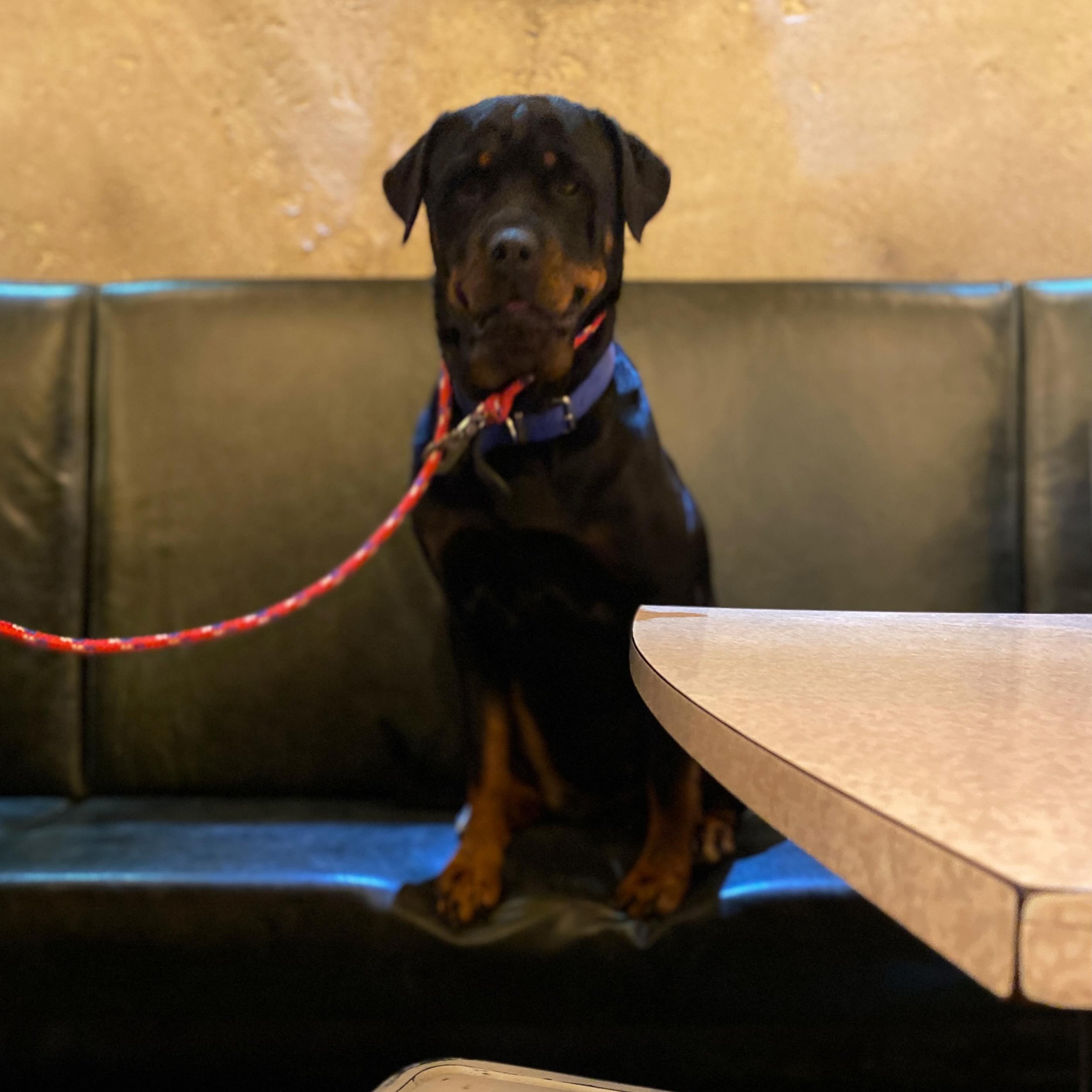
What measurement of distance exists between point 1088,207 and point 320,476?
5.04 feet

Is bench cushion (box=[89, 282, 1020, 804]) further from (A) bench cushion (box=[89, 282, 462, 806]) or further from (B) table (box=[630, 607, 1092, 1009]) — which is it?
(B) table (box=[630, 607, 1092, 1009])

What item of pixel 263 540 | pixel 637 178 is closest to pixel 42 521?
pixel 263 540

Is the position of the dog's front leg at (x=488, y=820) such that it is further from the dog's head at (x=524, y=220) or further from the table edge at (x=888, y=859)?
the table edge at (x=888, y=859)

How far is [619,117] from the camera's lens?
75.5 inches

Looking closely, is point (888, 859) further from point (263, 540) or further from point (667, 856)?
point (263, 540)

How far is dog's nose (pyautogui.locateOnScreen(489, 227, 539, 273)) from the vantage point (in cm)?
107

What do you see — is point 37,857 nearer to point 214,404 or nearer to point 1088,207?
point 214,404

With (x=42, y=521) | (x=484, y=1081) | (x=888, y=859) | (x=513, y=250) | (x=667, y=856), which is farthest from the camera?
(x=42, y=521)

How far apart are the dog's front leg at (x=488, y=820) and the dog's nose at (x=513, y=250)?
1.88 feet

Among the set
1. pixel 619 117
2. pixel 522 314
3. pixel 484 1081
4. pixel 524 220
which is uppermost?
pixel 619 117

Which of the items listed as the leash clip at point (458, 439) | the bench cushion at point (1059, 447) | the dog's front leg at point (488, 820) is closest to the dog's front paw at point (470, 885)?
the dog's front leg at point (488, 820)

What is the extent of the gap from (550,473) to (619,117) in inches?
40.5

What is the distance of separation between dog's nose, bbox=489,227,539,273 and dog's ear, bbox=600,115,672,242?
0.20 m

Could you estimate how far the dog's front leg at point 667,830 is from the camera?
113 centimetres
